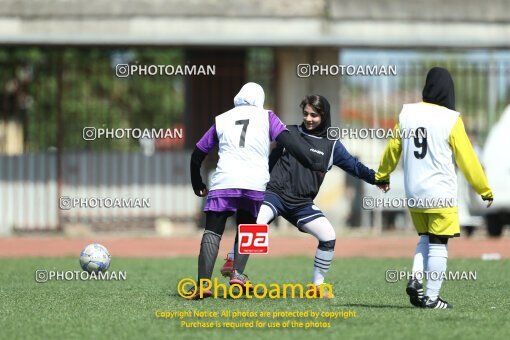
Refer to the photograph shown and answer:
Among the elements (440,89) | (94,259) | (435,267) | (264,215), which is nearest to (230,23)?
(94,259)

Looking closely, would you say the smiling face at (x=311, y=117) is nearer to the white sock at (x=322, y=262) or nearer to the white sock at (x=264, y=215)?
the white sock at (x=264, y=215)

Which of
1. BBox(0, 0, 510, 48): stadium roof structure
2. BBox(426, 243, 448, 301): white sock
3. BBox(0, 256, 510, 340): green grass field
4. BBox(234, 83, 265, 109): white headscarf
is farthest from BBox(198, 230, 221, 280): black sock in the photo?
BBox(0, 0, 510, 48): stadium roof structure

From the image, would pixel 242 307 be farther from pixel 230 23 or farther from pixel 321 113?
pixel 230 23

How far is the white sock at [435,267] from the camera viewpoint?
33.7 feet

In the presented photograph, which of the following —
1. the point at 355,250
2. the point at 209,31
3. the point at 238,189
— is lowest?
the point at 355,250

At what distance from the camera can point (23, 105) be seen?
2780 cm

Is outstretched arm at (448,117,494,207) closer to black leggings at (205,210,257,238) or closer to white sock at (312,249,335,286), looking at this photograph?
white sock at (312,249,335,286)

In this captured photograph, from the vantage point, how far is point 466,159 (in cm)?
1030

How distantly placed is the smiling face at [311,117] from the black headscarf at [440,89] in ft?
4.14

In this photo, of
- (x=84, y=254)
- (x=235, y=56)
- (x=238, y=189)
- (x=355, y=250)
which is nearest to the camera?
(x=238, y=189)

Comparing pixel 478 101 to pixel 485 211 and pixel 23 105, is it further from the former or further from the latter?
pixel 23 105

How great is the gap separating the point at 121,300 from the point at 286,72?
14007 mm

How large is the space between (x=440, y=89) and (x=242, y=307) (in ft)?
8.51

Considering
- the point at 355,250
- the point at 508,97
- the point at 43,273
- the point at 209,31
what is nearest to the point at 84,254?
the point at 43,273
